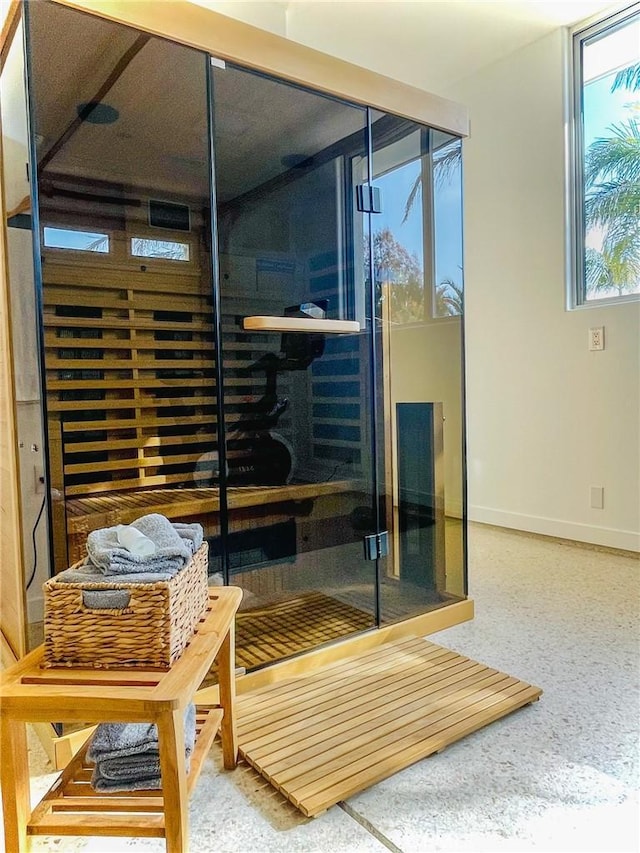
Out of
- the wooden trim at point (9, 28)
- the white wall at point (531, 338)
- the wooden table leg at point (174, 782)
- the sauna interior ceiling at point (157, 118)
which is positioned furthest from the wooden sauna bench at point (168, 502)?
the white wall at point (531, 338)

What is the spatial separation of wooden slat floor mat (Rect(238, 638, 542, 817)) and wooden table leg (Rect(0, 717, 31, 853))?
0.49 meters

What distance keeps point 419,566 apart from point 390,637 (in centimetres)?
29

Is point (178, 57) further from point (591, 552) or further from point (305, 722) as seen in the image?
point (591, 552)

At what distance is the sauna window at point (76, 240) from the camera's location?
5.94ft

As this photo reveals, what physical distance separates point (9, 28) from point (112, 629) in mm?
1399

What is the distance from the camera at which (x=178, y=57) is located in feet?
5.20

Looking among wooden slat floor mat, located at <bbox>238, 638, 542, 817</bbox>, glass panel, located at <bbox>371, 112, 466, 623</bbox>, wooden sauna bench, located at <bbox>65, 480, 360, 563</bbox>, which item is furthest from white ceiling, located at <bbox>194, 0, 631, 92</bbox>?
wooden slat floor mat, located at <bbox>238, 638, 542, 817</bbox>

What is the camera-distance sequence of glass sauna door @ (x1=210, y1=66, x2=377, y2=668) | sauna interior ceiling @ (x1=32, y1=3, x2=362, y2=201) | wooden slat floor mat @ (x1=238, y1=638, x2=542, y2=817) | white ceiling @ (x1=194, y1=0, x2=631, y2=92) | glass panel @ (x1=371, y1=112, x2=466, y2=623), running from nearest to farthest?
wooden slat floor mat @ (x1=238, y1=638, x2=542, y2=817) < sauna interior ceiling @ (x1=32, y1=3, x2=362, y2=201) < glass sauna door @ (x1=210, y1=66, x2=377, y2=668) < glass panel @ (x1=371, y1=112, x2=466, y2=623) < white ceiling @ (x1=194, y1=0, x2=631, y2=92)

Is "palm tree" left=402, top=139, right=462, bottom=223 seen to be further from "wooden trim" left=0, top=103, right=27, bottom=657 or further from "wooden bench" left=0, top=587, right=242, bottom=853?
"wooden bench" left=0, top=587, right=242, bottom=853

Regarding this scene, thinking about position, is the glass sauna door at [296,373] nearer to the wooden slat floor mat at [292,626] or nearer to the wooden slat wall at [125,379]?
the wooden slat floor mat at [292,626]

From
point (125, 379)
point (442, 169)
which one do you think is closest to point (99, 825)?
point (125, 379)

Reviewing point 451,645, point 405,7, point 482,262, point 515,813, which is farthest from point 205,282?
point 482,262

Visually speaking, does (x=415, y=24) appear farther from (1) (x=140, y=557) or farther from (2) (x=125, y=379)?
(1) (x=140, y=557)

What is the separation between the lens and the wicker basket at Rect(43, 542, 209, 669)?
3.24ft
